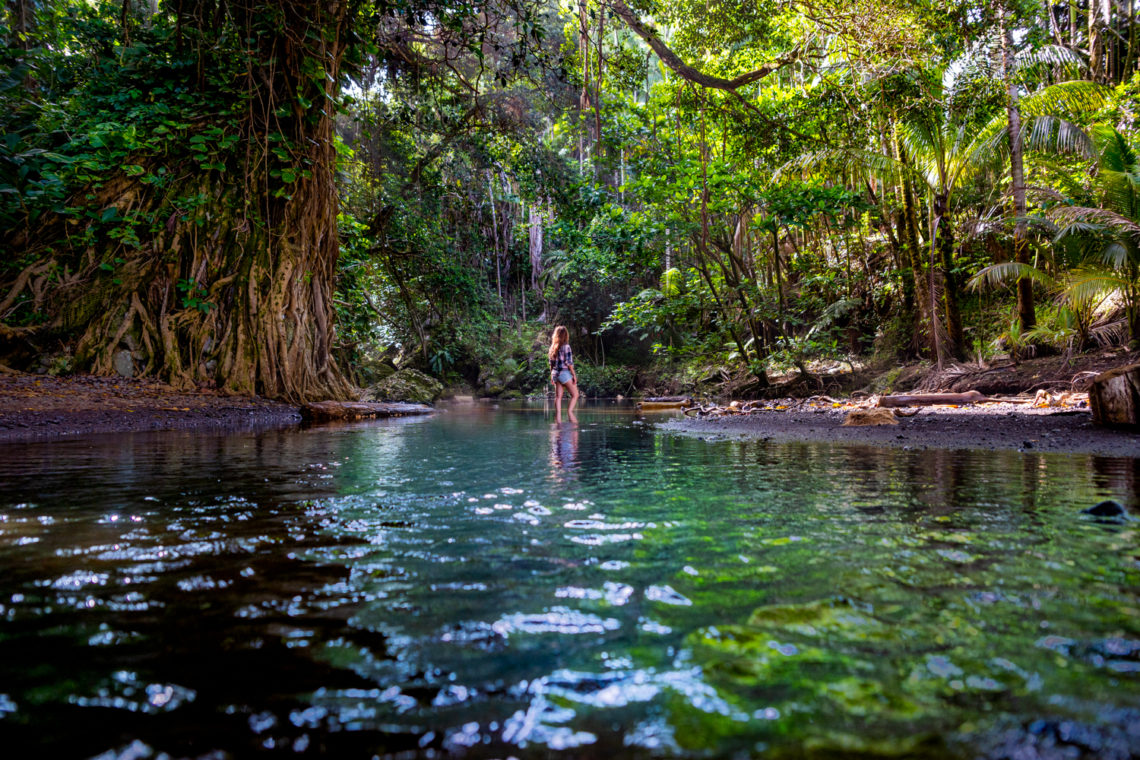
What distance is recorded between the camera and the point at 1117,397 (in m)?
4.42

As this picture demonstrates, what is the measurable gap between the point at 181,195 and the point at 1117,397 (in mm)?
9912

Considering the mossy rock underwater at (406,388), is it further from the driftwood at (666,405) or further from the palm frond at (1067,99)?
the palm frond at (1067,99)

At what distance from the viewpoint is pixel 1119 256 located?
8703mm

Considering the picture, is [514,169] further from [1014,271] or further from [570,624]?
[570,624]

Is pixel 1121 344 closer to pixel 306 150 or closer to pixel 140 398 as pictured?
pixel 306 150

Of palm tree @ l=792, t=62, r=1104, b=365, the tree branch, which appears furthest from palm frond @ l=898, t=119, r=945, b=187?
the tree branch

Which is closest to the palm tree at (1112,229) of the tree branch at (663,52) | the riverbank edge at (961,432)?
the riverbank edge at (961,432)

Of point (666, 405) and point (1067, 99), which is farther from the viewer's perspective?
point (666, 405)

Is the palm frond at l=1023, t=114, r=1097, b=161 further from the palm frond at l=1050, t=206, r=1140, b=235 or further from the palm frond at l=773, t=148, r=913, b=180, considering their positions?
the palm frond at l=773, t=148, r=913, b=180

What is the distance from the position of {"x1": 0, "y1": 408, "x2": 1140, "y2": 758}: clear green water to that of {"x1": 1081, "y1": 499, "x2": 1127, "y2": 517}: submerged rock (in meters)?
0.07

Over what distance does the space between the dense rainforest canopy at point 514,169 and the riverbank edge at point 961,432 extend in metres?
3.32

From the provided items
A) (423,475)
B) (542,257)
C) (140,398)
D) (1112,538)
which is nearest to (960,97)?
(1112,538)

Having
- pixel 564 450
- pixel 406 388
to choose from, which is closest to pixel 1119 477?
pixel 564 450

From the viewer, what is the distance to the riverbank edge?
3.98 m
